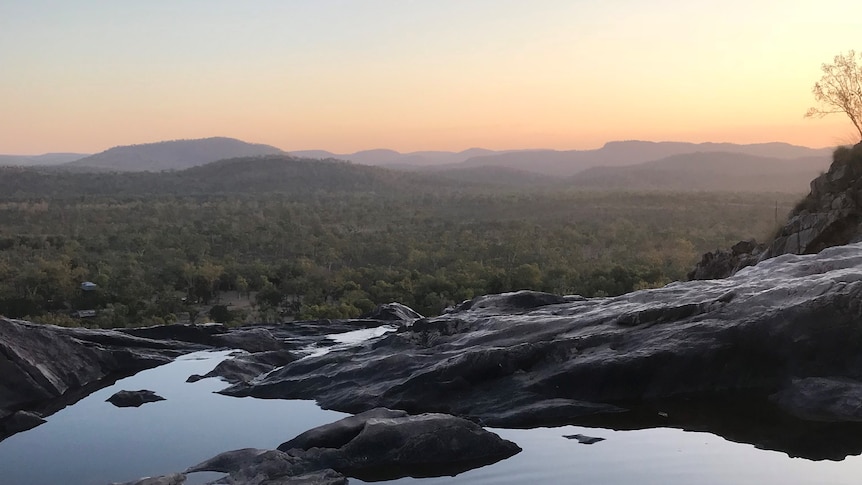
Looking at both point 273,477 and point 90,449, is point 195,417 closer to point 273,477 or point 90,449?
point 90,449

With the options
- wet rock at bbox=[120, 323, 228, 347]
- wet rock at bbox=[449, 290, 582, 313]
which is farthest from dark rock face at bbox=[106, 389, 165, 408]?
wet rock at bbox=[449, 290, 582, 313]

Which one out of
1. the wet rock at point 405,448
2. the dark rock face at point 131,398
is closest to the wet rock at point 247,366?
the dark rock face at point 131,398

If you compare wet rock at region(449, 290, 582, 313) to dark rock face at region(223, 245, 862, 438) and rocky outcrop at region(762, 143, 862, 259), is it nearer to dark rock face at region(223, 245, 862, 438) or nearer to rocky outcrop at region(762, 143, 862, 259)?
dark rock face at region(223, 245, 862, 438)

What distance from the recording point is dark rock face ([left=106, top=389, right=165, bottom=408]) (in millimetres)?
14664

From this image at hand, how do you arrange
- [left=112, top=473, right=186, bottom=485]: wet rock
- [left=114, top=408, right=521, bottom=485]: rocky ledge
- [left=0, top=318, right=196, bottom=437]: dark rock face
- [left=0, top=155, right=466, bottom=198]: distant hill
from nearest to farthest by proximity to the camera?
[left=112, top=473, right=186, bottom=485]: wet rock < [left=114, top=408, right=521, bottom=485]: rocky ledge < [left=0, top=318, right=196, bottom=437]: dark rock face < [left=0, top=155, right=466, bottom=198]: distant hill

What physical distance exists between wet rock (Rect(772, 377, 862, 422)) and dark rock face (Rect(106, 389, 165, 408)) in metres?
11.7

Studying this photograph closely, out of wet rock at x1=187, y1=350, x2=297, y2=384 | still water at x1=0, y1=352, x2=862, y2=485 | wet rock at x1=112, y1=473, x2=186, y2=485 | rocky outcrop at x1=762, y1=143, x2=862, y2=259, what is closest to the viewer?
wet rock at x1=112, y1=473, x2=186, y2=485

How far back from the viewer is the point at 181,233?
6156cm

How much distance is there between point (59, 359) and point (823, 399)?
1475 centimetres

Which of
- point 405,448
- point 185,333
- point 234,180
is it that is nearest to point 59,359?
point 185,333

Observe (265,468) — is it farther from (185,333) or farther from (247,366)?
(185,333)

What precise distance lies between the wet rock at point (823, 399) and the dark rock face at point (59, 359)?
13.6m

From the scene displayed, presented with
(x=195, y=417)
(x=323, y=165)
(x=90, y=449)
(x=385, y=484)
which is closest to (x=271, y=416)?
(x=195, y=417)

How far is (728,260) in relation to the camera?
80.5 ft
